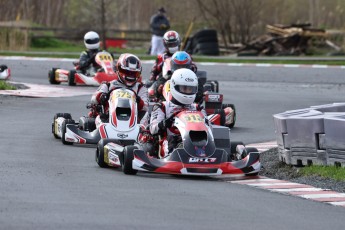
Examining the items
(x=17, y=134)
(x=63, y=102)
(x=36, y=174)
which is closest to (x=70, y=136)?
(x=17, y=134)

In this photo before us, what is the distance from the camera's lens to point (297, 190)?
A: 10078 millimetres

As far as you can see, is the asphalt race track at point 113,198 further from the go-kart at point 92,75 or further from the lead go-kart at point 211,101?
the go-kart at point 92,75

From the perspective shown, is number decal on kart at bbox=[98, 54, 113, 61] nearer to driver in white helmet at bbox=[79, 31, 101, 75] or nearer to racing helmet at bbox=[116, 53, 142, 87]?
driver in white helmet at bbox=[79, 31, 101, 75]

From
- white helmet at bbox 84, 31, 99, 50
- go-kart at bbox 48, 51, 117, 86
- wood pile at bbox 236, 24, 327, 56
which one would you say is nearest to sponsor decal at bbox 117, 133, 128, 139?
go-kart at bbox 48, 51, 117, 86

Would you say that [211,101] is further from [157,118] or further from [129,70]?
[157,118]

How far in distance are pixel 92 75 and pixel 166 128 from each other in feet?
40.3

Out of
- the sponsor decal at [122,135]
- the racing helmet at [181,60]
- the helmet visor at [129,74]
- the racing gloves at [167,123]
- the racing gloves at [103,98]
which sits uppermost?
the racing helmet at [181,60]

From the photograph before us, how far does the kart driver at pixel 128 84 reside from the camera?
44.3ft

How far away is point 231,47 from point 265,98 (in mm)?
15994

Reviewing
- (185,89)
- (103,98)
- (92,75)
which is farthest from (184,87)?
(92,75)

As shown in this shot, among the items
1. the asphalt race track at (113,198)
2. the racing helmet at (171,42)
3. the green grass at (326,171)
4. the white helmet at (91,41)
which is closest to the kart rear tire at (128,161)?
the asphalt race track at (113,198)

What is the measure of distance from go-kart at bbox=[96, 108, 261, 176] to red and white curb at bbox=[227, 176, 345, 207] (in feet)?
0.66

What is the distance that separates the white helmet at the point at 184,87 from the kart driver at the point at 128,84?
172cm

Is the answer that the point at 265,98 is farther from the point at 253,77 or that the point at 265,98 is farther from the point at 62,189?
the point at 62,189
